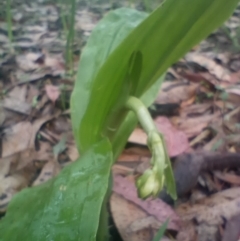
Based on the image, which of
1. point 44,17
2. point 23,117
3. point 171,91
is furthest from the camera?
point 44,17

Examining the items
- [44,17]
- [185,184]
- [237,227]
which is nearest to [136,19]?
[185,184]

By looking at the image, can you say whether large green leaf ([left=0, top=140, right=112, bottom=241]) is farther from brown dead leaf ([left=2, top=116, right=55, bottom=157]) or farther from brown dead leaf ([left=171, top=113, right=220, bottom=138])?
brown dead leaf ([left=171, top=113, right=220, bottom=138])

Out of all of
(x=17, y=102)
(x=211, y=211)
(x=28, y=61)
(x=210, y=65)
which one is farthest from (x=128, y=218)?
(x=210, y=65)

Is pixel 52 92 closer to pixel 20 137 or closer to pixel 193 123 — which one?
pixel 20 137

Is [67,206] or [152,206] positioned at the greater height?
[67,206]

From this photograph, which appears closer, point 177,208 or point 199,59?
point 177,208

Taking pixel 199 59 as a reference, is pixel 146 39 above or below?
above

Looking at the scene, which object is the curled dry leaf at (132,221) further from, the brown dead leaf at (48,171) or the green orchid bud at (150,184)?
the green orchid bud at (150,184)

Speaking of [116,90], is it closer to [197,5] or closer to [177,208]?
[197,5]
